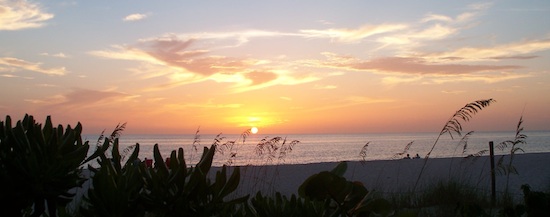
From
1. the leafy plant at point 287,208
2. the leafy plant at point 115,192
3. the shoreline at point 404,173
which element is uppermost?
the leafy plant at point 115,192

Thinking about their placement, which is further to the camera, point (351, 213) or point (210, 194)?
point (351, 213)

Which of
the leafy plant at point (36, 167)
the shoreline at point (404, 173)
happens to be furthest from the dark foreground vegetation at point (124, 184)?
the shoreline at point (404, 173)

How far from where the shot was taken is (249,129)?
34.4ft

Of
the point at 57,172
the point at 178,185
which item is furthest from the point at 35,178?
the point at 178,185

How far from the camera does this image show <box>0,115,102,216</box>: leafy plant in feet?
6.03

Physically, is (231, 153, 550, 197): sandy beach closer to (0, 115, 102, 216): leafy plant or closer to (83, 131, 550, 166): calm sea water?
(83, 131, 550, 166): calm sea water

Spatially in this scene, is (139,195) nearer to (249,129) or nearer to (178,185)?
(178,185)

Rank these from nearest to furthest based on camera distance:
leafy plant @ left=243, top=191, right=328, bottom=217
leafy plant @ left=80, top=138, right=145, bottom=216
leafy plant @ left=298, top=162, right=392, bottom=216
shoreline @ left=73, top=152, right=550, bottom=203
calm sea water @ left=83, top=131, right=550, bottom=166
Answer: leafy plant @ left=80, top=138, right=145, bottom=216, leafy plant @ left=243, top=191, right=328, bottom=217, leafy plant @ left=298, top=162, right=392, bottom=216, calm sea water @ left=83, top=131, right=550, bottom=166, shoreline @ left=73, top=152, right=550, bottom=203

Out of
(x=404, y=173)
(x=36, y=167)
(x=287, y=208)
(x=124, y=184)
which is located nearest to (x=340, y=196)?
(x=287, y=208)

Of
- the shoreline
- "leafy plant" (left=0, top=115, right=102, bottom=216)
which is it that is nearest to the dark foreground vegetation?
"leafy plant" (left=0, top=115, right=102, bottom=216)

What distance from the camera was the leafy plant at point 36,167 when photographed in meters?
1.84

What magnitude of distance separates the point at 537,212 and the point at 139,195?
2.36 m

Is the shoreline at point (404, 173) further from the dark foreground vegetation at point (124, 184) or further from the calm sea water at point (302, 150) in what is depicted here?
the dark foreground vegetation at point (124, 184)

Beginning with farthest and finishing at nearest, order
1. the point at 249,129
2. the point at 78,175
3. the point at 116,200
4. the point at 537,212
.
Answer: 1. the point at 249,129
2. the point at 537,212
3. the point at 78,175
4. the point at 116,200
